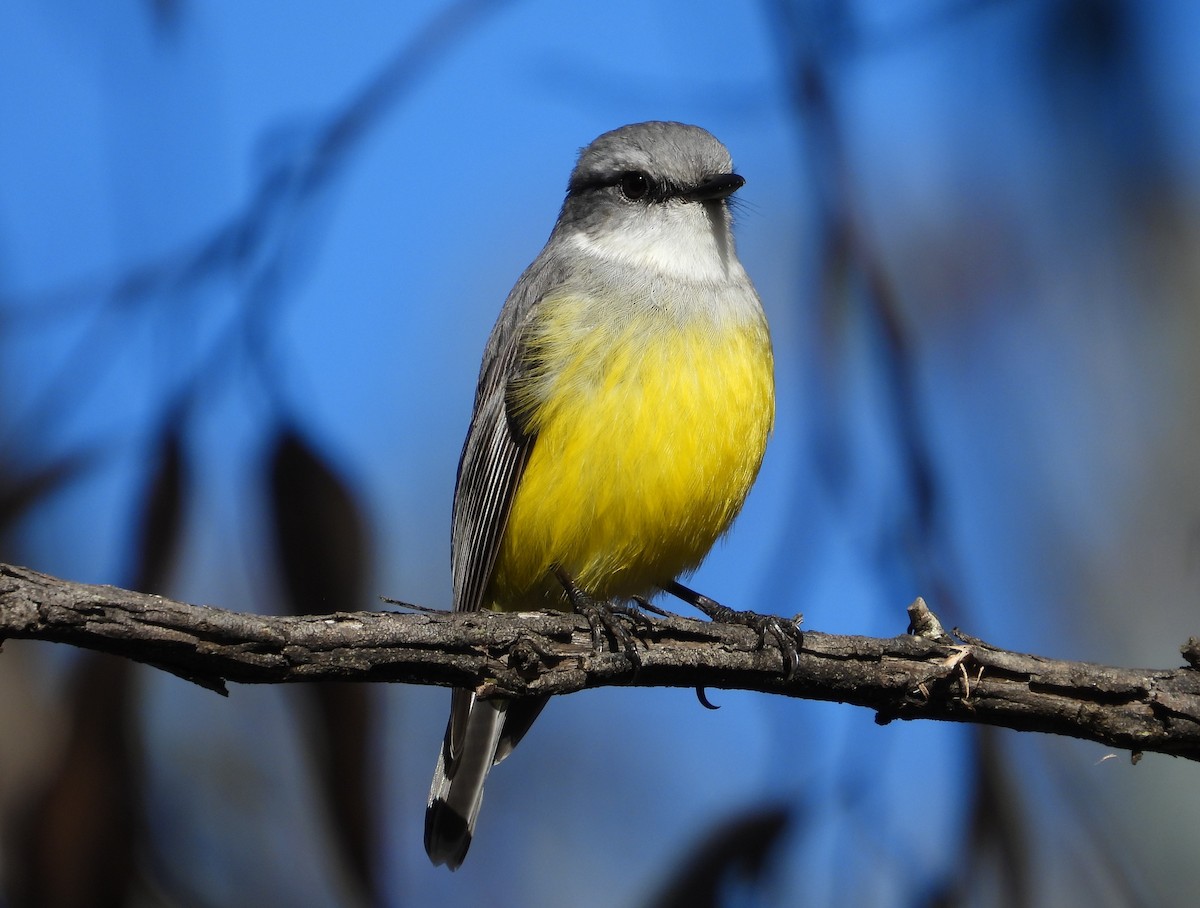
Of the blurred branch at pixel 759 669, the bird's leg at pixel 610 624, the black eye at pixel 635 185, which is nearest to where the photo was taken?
the blurred branch at pixel 759 669

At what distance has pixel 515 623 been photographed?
2.63 meters

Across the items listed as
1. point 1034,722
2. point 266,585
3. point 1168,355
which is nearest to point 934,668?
point 1034,722

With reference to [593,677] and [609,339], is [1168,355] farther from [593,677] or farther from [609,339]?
[593,677]

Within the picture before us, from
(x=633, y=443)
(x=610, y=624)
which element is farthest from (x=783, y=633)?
(x=633, y=443)

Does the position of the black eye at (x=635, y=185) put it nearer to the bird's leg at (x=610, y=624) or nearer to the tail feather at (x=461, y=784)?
the bird's leg at (x=610, y=624)

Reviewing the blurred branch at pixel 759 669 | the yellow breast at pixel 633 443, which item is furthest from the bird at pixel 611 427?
the blurred branch at pixel 759 669

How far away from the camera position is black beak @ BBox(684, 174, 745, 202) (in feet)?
12.3

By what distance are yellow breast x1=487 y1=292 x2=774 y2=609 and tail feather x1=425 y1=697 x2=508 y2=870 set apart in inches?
15.2

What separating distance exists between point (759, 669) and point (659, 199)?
1.65m

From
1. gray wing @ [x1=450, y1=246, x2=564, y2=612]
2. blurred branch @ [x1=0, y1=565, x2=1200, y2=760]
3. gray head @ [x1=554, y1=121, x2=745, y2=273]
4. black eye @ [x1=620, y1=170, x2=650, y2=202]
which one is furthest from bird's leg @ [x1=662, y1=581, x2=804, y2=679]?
black eye @ [x1=620, y1=170, x2=650, y2=202]

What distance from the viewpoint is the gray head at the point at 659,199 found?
3.77 meters

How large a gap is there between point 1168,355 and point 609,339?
2.18 metres

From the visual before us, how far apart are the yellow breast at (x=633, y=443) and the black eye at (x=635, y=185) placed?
0.59 metres

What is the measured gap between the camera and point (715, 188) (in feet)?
12.4
